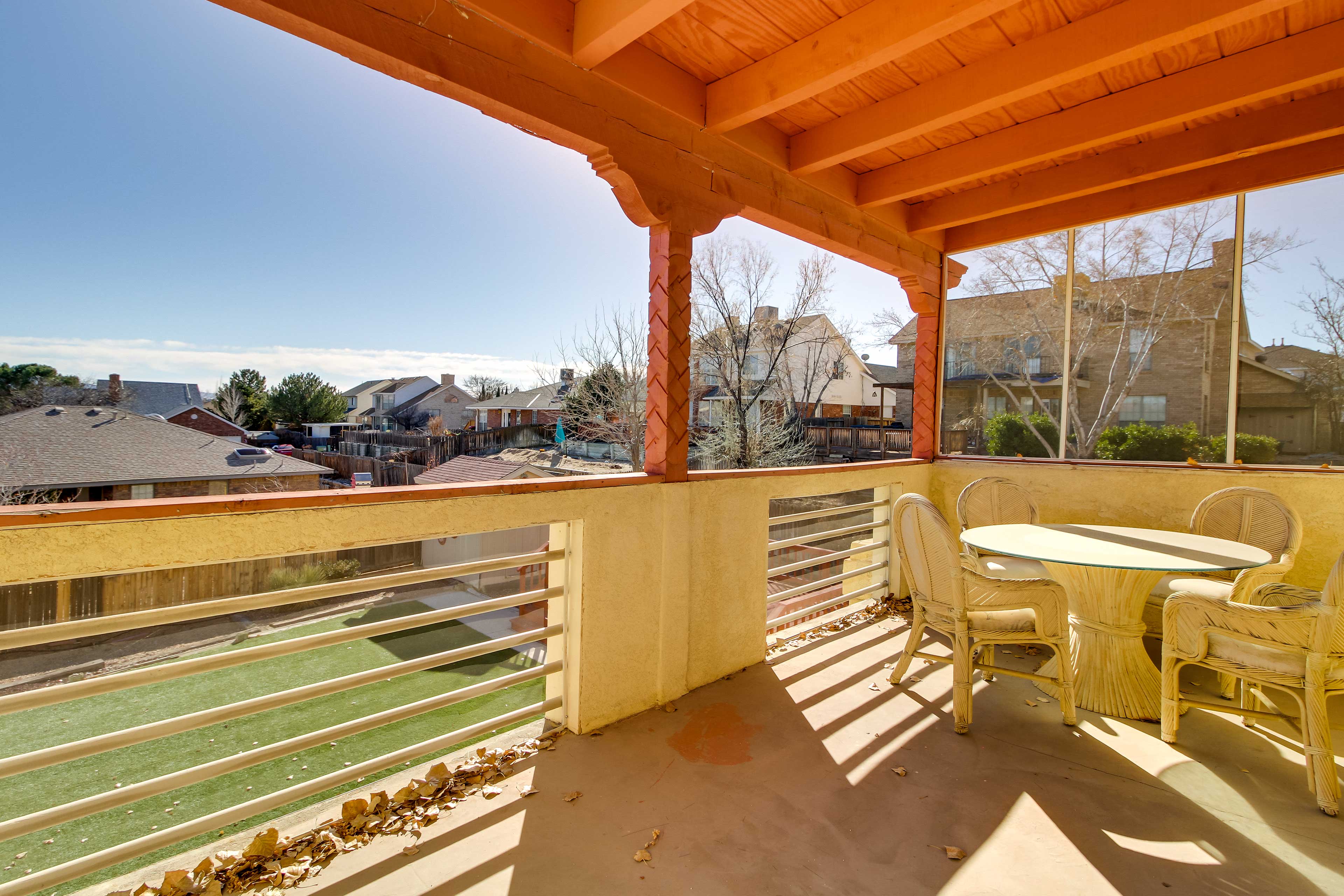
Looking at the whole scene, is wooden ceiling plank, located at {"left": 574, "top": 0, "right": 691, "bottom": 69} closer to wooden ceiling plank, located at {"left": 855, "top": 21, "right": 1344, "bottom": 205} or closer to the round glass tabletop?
wooden ceiling plank, located at {"left": 855, "top": 21, "right": 1344, "bottom": 205}

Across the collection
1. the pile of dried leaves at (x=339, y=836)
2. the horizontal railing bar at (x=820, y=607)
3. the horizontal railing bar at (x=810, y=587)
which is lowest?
the pile of dried leaves at (x=339, y=836)

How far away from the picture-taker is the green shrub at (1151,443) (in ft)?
16.6

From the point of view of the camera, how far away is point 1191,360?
4.98m

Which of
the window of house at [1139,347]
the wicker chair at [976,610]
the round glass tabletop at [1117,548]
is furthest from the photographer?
the window of house at [1139,347]

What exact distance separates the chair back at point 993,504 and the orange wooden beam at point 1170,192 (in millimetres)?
1808

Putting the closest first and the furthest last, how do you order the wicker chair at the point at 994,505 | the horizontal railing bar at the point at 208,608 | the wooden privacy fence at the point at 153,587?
the horizontal railing bar at the point at 208,608, the wooden privacy fence at the point at 153,587, the wicker chair at the point at 994,505

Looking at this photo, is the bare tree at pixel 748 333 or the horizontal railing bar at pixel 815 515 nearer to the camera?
the horizontal railing bar at pixel 815 515

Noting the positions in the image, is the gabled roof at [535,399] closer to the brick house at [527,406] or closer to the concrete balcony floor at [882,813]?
the brick house at [527,406]

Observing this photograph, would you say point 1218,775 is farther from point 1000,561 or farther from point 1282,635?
point 1000,561

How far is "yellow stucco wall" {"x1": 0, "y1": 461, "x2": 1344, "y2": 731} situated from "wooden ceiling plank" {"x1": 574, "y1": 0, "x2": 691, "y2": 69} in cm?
163

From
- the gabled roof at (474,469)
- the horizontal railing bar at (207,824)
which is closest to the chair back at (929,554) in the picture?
the horizontal railing bar at (207,824)

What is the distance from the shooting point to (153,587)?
12.6 ft

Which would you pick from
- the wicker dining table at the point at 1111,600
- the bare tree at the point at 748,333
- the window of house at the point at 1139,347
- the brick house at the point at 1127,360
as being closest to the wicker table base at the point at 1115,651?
the wicker dining table at the point at 1111,600

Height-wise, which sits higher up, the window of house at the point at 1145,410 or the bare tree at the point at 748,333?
the bare tree at the point at 748,333
